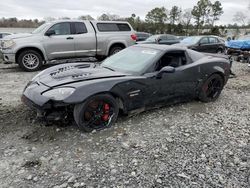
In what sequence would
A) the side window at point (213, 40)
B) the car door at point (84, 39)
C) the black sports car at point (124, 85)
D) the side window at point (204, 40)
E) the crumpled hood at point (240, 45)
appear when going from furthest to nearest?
the side window at point (213, 40), the side window at point (204, 40), the crumpled hood at point (240, 45), the car door at point (84, 39), the black sports car at point (124, 85)

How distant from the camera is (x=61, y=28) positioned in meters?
8.14

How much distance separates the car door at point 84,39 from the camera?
8344 millimetres

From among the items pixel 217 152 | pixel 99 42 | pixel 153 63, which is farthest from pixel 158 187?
pixel 99 42

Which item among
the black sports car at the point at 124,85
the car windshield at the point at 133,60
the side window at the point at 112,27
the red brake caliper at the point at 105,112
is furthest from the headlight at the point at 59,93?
the side window at the point at 112,27

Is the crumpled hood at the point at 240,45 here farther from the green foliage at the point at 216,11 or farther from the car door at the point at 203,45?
the green foliage at the point at 216,11

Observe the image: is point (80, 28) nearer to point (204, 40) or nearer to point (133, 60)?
point (133, 60)

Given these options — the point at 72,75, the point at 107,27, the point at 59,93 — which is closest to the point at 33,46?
the point at 107,27

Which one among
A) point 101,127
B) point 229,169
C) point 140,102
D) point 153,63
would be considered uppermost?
point 153,63

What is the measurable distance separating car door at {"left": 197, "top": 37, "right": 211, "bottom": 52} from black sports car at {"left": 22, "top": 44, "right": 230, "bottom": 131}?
7.44 metres

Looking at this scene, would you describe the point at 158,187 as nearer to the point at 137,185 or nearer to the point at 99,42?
the point at 137,185

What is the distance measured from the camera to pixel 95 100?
3.42m

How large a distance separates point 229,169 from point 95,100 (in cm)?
207

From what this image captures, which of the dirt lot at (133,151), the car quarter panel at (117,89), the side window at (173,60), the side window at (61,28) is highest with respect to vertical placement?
the side window at (61,28)

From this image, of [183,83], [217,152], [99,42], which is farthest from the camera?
[99,42]
